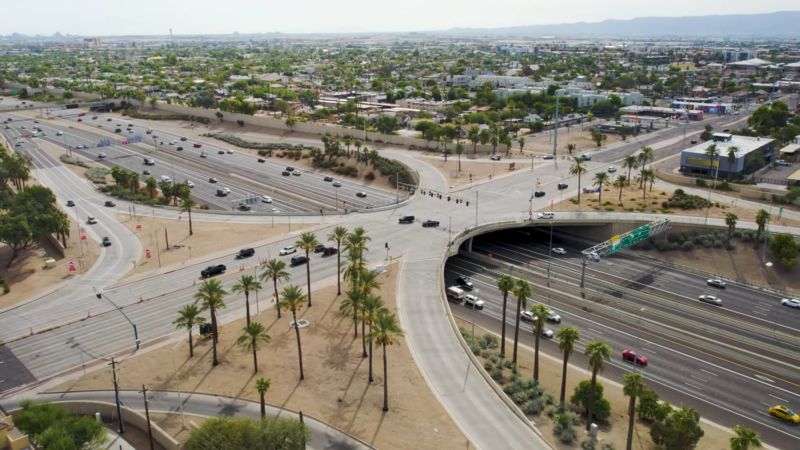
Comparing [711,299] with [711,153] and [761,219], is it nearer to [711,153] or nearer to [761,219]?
[761,219]

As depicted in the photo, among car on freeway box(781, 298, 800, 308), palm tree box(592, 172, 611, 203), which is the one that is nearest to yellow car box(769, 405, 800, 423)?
car on freeway box(781, 298, 800, 308)

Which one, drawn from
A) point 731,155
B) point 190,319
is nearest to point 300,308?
point 190,319

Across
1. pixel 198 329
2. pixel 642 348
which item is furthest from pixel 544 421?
pixel 198 329

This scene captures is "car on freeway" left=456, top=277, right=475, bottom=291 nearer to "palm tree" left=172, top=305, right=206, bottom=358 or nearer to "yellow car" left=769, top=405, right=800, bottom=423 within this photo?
"palm tree" left=172, top=305, right=206, bottom=358

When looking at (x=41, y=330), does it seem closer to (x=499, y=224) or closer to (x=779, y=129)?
(x=499, y=224)

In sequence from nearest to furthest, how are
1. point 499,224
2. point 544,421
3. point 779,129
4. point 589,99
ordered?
point 544,421
point 499,224
point 779,129
point 589,99

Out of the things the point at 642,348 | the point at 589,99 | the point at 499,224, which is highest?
the point at 589,99
